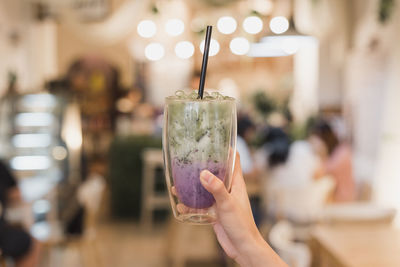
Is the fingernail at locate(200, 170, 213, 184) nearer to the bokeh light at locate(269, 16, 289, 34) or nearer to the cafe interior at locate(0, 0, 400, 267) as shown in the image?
the cafe interior at locate(0, 0, 400, 267)

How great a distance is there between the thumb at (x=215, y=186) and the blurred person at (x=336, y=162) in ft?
10.0

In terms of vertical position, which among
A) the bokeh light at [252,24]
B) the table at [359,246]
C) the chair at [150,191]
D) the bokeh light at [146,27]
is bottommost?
the chair at [150,191]

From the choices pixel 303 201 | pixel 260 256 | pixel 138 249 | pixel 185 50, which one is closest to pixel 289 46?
pixel 303 201

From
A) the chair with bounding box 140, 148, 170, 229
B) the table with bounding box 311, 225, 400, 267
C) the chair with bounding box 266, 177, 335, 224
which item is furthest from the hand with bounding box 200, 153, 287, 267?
the chair with bounding box 140, 148, 170, 229

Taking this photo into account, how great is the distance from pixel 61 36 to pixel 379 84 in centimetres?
851

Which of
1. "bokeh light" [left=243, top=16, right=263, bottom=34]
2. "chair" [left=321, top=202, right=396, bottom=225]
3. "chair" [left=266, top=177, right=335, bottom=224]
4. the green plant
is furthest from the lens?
the green plant

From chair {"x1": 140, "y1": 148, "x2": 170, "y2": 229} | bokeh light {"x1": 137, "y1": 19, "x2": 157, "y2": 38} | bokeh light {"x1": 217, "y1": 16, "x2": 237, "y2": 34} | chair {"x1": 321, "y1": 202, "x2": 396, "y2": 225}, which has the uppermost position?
bokeh light {"x1": 137, "y1": 19, "x2": 157, "y2": 38}

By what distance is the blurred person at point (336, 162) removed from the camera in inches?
150

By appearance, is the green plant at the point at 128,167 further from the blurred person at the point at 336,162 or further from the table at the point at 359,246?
the table at the point at 359,246

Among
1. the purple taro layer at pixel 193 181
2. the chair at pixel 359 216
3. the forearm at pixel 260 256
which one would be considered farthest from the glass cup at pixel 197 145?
the chair at pixel 359 216

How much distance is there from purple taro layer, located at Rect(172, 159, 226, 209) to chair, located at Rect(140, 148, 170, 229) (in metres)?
4.23

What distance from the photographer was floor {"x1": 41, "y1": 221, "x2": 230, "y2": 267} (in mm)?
3957

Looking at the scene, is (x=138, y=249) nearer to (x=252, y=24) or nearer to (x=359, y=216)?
(x=252, y=24)

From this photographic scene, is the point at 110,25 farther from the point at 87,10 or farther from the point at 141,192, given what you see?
the point at 141,192
